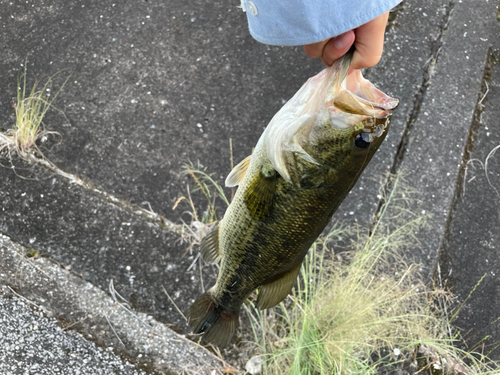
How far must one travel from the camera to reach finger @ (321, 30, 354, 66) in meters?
1.33

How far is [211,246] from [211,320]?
1.17 ft

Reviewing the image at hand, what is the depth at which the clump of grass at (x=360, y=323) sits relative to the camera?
1991 mm

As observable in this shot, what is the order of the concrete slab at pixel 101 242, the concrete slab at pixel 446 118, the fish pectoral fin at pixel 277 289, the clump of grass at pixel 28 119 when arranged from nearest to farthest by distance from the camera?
1. the fish pectoral fin at pixel 277 289
2. the concrete slab at pixel 101 242
3. the clump of grass at pixel 28 119
4. the concrete slab at pixel 446 118

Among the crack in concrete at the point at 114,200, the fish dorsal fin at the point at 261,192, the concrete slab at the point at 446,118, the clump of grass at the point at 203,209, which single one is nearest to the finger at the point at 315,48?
the fish dorsal fin at the point at 261,192

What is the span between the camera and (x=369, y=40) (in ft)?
4.36

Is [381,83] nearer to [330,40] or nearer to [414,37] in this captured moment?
[414,37]

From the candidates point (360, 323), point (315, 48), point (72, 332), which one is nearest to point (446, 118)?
point (360, 323)

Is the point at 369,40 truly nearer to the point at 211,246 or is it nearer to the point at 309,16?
the point at 309,16

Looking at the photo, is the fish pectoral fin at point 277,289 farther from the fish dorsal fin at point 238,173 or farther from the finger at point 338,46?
the finger at point 338,46

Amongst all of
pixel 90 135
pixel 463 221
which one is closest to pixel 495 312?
pixel 463 221

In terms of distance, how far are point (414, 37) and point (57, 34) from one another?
8.35 ft

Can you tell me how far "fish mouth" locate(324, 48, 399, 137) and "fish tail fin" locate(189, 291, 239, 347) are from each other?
41.7 inches

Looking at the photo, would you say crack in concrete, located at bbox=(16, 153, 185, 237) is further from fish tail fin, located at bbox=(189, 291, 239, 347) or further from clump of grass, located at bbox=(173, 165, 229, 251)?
fish tail fin, located at bbox=(189, 291, 239, 347)

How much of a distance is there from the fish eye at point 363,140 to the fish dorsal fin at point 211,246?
0.80 m
